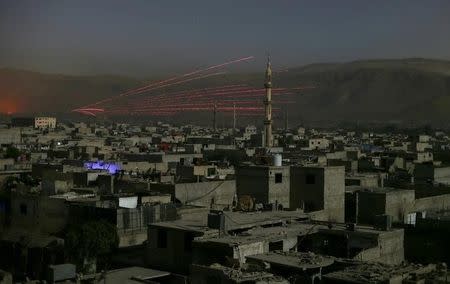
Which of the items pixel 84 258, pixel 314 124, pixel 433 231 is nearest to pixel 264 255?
pixel 84 258

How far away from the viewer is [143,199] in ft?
63.5

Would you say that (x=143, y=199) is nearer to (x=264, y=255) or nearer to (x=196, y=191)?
(x=196, y=191)

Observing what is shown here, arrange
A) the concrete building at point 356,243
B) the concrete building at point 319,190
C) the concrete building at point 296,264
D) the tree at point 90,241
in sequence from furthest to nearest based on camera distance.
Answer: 1. the concrete building at point 319,190
2. the tree at point 90,241
3. the concrete building at point 356,243
4. the concrete building at point 296,264

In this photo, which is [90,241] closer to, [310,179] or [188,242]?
[188,242]

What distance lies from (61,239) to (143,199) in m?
2.77

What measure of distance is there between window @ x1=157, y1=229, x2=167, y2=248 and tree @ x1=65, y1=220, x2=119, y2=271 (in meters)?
1.44

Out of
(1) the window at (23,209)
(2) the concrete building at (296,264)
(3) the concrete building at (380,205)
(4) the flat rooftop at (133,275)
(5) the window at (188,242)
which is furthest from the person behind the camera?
(3) the concrete building at (380,205)

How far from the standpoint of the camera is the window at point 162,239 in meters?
15.1

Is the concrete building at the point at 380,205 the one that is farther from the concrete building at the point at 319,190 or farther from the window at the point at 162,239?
the window at the point at 162,239

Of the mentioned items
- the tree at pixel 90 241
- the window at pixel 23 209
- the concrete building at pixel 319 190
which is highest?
the concrete building at pixel 319 190

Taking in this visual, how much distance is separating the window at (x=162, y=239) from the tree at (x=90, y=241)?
1.44 metres

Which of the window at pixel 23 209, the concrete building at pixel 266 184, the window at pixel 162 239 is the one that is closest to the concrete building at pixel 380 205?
the concrete building at pixel 266 184

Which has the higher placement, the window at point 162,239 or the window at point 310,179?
the window at point 310,179

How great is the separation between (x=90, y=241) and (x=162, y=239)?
170cm
